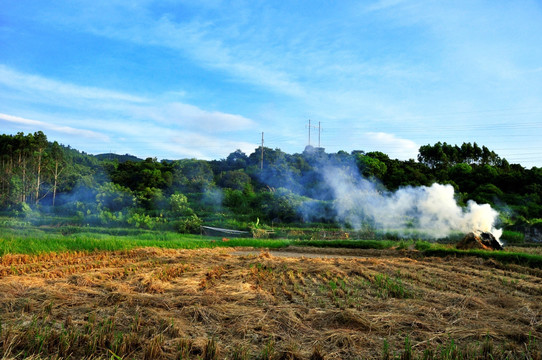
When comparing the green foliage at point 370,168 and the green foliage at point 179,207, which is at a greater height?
the green foliage at point 370,168

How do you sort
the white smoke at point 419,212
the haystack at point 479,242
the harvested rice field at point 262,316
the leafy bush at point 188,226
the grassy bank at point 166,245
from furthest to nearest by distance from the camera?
the leafy bush at point 188,226
the white smoke at point 419,212
the haystack at point 479,242
the grassy bank at point 166,245
the harvested rice field at point 262,316

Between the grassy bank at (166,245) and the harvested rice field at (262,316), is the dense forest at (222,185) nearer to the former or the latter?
the grassy bank at (166,245)

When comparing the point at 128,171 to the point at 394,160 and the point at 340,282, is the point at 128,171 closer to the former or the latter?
the point at 394,160

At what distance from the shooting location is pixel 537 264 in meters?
11.0

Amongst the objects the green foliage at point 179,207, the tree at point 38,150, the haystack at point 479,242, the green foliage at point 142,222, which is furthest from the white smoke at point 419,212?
the tree at point 38,150

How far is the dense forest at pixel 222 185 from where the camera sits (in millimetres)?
26562

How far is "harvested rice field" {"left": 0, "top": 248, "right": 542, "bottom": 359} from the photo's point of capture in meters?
3.66

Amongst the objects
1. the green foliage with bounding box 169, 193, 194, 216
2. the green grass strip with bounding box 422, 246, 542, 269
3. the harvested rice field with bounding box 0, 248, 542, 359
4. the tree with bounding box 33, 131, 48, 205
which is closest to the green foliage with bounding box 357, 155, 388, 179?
the green foliage with bounding box 169, 193, 194, 216

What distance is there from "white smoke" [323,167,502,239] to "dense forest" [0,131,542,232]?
200 centimetres

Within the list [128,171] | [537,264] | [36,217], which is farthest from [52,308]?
[128,171]

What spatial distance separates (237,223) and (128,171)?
19.4 m

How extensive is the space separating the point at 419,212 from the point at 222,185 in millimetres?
20808

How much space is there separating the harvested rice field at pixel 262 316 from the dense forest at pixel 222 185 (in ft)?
54.1

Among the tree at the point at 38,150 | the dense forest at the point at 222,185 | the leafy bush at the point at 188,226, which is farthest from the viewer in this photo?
the tree at the point at 38,150
